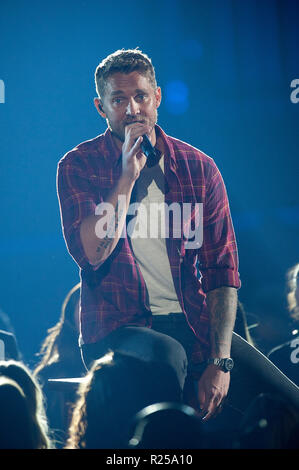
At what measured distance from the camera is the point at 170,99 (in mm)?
3559

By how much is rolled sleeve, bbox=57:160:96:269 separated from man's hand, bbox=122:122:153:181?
199 millimetres

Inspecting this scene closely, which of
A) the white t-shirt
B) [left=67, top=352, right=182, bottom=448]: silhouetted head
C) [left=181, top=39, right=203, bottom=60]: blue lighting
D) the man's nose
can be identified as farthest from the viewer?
[left=181, top=39, right=203, bottom=60]: blue lighting

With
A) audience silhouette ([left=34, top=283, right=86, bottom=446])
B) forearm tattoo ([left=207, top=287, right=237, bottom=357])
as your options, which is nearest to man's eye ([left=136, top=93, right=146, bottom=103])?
forearm tattoo ([left=207, top=287, right=237, bottom=357])

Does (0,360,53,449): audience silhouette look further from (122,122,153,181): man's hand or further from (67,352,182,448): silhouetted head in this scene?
(122,122,153,181): man's hand

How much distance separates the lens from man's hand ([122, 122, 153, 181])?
179cm

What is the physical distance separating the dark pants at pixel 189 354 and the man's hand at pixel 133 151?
22.3 inches

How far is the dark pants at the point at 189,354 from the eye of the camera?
1619 millimetres

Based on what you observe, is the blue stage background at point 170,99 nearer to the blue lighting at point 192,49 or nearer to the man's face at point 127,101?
the blue lighting at point 192,49

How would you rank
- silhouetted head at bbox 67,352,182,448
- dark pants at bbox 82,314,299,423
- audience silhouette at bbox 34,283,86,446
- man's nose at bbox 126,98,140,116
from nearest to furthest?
silhouetted head at bbox 67,352,182,448
dark pants at bbox 82,314,299,423
man's nose at bbox 126,98,140,116
audience silhouette at bbox 34,283,86,446

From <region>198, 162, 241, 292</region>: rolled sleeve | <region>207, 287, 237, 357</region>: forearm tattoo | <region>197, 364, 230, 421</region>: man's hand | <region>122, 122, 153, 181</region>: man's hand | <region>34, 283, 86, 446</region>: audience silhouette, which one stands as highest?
<region>122, 122, 153, 181</region>: man's hand

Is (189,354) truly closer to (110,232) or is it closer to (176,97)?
(110,232)

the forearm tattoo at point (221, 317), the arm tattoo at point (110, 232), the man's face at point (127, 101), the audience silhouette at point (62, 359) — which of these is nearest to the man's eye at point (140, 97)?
the man's face at point (127, 101)
